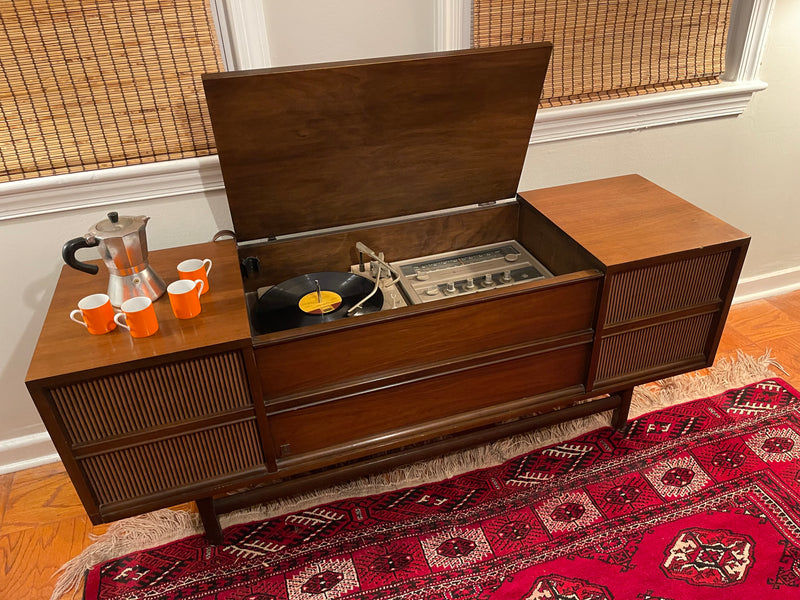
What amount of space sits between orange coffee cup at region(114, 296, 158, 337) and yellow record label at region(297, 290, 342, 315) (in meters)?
0.36

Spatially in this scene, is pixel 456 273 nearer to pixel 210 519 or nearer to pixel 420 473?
pixel 420 473

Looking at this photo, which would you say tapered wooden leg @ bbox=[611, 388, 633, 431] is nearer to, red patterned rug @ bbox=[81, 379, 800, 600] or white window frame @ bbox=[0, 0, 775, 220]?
red patterned rug @ bbox=[81, 379, 800, 600]

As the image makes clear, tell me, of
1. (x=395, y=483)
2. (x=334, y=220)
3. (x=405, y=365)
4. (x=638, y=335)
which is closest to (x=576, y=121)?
(x=638, y=335)

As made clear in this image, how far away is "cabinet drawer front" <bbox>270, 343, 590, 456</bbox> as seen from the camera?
1410mm

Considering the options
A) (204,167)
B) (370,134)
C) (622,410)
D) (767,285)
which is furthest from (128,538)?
(767,285)

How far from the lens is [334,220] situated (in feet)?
5.29

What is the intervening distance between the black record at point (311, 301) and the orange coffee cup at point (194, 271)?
0.17 m

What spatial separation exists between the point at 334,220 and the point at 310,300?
236mm

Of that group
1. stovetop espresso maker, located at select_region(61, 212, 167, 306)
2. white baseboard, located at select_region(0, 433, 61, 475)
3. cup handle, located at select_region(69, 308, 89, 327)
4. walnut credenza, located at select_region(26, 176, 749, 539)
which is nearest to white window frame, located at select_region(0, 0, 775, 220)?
walnut credenza, located at select_region(26, 176, 749, 539)

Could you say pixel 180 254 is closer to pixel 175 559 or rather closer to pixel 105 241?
pixel 105 241

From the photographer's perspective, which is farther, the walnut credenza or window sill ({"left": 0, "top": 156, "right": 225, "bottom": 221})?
window sill ({"left": 0, "top": 156, "right": 225, "bottom": 221})

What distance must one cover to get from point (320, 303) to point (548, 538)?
2.81 feet

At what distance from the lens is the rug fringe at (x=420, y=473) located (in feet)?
5.37

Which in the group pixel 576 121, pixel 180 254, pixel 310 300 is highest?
pixel 576 121
